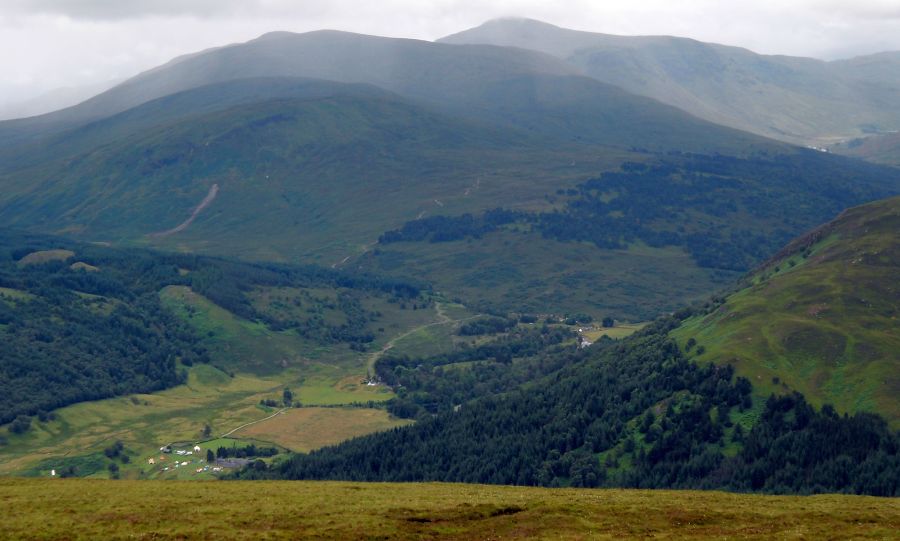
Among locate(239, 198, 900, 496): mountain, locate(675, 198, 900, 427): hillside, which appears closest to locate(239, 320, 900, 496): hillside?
locate(239, 198, 900, 496): mountain

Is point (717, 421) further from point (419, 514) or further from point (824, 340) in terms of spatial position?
point (419, 514)

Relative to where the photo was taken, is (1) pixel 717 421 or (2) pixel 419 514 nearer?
(2) pixel 419 514

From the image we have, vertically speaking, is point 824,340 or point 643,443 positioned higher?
point 824,340

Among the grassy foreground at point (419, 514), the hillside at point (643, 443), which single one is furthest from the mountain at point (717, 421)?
the grassy foreground at point (419, 514)

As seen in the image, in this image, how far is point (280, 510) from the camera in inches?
3563

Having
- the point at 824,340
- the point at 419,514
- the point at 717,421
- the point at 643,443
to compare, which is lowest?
the point at 643,443

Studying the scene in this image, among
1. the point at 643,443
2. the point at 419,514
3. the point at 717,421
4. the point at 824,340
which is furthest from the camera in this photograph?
the point at 824,340

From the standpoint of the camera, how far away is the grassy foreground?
82438mm

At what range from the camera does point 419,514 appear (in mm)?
88938

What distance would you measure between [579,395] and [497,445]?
21.2 meters

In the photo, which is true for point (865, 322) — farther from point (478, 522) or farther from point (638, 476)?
point (478, 522)

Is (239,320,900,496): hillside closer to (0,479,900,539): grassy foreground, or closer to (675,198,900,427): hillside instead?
(675,198,900,427): hillside

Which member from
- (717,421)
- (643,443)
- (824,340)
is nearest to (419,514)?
(643,443)

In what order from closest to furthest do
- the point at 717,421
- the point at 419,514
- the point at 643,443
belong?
the point at 419,514 → the point at 717,421 → the point at 643,443
